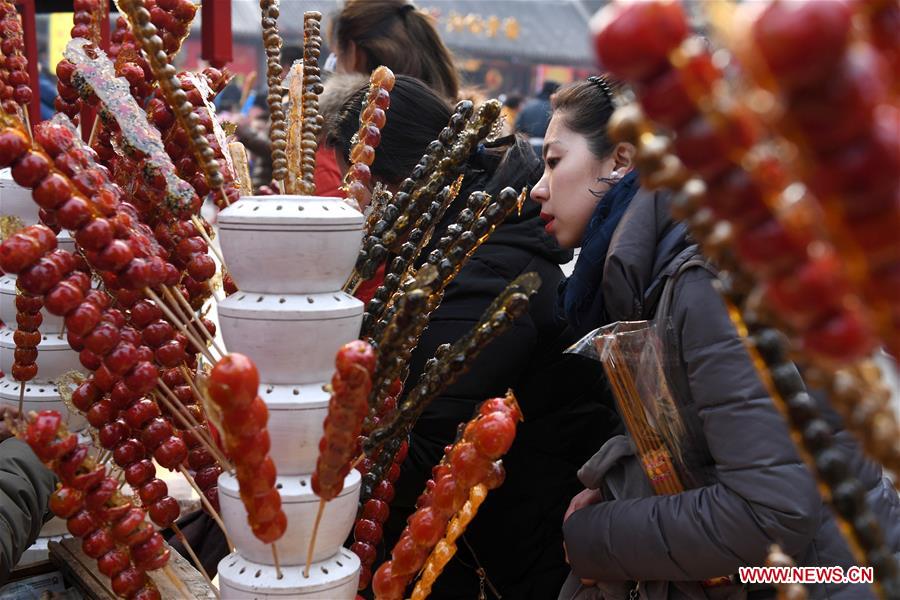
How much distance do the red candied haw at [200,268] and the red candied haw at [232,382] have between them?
0.29 meters

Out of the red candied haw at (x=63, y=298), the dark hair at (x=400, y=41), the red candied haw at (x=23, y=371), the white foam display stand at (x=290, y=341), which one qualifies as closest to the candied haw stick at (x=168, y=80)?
the white foam display stand at (x=290, y=341)

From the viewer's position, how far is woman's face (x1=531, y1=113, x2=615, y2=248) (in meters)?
1.55

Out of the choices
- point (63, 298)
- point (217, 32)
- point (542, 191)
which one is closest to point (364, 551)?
point (63, 298)

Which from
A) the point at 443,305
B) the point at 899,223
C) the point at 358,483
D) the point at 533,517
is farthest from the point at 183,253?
the point at 533,517

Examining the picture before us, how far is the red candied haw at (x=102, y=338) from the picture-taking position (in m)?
0.85

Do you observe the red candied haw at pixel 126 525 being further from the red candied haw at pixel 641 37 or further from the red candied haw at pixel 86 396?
the red candied haw at pixel 641 37

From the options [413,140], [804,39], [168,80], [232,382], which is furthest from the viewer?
[413,140]

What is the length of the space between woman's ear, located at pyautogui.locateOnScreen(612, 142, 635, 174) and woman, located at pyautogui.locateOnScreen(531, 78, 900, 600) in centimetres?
11

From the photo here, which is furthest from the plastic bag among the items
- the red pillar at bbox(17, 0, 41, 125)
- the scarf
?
the red pillar at bbox(17, 0, 41, 125)

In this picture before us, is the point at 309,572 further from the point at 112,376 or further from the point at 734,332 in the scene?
the point at 734,332

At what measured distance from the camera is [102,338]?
86 centimetres

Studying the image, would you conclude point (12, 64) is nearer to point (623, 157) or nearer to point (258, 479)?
point (258, 479)

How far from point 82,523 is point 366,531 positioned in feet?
1.11

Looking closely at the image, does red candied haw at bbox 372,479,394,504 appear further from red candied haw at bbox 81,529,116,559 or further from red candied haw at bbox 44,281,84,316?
red candied haw at bbox 44,281,84,316
